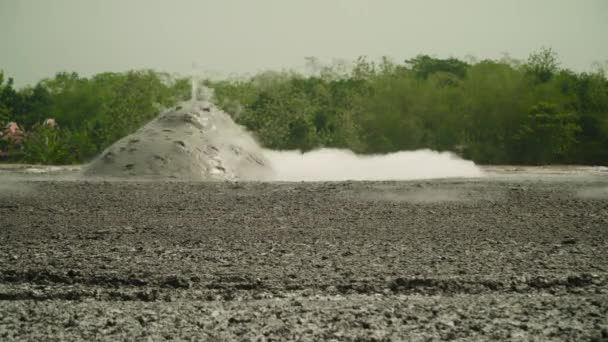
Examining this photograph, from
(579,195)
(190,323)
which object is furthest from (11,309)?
(579,195)

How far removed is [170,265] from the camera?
566cm

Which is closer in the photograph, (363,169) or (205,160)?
(205,160)

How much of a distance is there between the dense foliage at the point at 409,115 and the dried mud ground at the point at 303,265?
1384cm

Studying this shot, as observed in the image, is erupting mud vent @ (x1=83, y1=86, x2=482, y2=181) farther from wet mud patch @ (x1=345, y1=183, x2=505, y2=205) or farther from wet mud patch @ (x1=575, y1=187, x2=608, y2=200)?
wet mud patch @ (x1=575, y1=187, x2=608, y2=200)

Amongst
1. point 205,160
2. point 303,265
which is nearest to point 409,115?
point 205,160

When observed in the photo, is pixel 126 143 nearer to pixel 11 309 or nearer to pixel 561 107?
pixel 11 309

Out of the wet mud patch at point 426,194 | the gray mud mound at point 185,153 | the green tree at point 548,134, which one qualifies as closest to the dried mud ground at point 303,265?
the wet mud patch at point 426,194

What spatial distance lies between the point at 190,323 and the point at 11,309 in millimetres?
1278

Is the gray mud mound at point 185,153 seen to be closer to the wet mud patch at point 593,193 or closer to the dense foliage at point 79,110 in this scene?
the wet mud patch at point 593,193

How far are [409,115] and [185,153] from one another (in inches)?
547

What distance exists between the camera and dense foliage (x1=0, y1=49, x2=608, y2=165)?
23.3 meters

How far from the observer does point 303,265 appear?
5.62 metres

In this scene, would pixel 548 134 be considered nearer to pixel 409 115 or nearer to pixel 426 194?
pixel 409 115

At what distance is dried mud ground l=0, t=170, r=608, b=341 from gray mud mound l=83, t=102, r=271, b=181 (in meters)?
2.68
